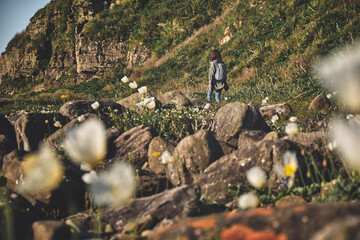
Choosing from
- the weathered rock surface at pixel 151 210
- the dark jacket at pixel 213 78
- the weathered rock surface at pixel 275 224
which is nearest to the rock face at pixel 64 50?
the dark jacket at pixel 213 78

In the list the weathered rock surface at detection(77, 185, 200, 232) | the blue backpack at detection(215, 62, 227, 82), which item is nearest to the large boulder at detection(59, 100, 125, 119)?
the weathered rock surface at detection(77, 185, 200, 232)

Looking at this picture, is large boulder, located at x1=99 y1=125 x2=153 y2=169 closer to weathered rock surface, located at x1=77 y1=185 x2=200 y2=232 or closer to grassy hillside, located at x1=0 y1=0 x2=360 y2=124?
weathered rock surface, located at x1=77 y1=185 x2=200 y2=232

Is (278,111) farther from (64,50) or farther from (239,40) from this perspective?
(64,50)

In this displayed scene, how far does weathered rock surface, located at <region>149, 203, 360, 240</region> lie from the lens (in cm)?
104

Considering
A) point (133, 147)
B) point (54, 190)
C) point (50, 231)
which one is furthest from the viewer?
point (133, 147)

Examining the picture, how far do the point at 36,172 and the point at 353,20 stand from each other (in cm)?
975

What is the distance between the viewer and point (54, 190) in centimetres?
254

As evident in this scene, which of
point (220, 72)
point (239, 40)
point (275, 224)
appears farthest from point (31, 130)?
point (239, 40)

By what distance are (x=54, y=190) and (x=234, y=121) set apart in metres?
2.76

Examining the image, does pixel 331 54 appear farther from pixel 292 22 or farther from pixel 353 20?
pixel 292 22

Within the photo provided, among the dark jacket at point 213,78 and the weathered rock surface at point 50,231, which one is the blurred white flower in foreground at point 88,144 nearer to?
the weathered rock surface at point 50,231

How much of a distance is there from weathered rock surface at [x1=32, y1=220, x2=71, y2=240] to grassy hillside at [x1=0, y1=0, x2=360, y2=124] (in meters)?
5.96

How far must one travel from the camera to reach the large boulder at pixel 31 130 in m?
4.19

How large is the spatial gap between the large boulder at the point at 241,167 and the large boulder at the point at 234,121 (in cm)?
146
